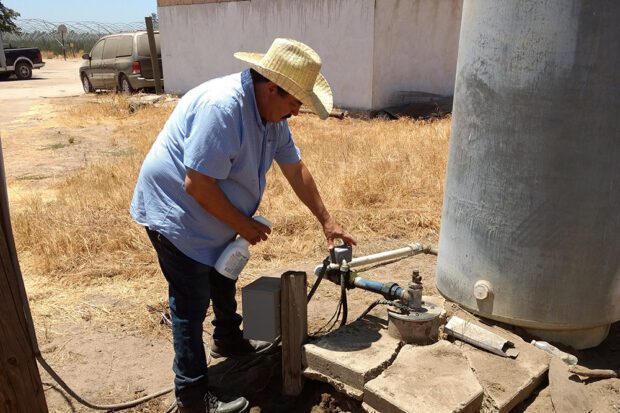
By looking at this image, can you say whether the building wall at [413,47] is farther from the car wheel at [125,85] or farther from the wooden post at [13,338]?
the wooden post at [13,338]

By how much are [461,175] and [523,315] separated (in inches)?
33.4

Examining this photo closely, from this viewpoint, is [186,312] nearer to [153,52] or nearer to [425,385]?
[425,385]

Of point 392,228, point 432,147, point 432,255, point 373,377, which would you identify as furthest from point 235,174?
point 432,147

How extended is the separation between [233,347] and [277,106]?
1.53 meters

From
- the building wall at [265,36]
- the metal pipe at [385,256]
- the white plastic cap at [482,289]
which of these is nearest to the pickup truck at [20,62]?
the building wall at [265,36]

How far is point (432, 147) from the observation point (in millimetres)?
7773

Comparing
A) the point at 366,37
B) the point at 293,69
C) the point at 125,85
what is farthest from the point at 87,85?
the point at 293,69

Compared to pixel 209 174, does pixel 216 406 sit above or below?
below

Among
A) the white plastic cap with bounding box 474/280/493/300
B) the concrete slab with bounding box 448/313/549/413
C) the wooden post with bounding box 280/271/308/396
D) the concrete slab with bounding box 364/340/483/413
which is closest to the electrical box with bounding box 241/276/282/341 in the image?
the wooden post with bounding box 280/271/308/396

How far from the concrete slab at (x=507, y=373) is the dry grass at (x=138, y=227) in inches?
77.7

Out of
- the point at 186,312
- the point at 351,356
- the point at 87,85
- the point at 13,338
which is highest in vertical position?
the point at 13,338

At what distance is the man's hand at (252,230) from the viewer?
8.32 feet

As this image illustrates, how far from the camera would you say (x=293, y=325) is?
2840mm

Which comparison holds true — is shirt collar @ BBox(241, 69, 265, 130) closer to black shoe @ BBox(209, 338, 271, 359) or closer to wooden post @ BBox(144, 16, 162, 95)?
black shoe @ BBox(209, 338, 271, 359)
